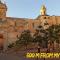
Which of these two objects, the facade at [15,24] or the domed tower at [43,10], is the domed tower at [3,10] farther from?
the domed tower at [43,10]

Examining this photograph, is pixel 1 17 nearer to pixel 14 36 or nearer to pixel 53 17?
pixel 14 36

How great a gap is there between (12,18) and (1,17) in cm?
495

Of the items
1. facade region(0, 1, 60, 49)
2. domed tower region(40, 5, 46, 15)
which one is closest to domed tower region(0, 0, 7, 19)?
facade region(0, 1, 60, 49)

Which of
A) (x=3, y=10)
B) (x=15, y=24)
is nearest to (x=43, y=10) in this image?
(x=15, y=24)

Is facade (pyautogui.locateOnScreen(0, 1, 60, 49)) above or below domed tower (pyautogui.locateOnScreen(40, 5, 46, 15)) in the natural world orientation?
below

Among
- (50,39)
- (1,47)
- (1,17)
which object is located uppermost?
(1,17)

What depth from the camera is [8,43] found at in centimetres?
7475

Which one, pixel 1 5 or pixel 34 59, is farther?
pixel 1 5

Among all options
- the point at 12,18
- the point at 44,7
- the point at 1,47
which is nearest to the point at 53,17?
the point at 44,7

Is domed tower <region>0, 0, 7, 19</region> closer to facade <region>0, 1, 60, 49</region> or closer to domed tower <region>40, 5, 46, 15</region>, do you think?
facade <region>0, 1, 60, 49</region>

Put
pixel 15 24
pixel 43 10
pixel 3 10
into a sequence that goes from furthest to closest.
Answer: pixel 43 10 → pixel 15 24 → pixel 3 10

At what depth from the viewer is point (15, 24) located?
82062 millimetres

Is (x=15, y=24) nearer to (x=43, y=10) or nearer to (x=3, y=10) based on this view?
(x=3, y=10)

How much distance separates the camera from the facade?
2990 inches
